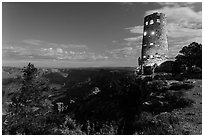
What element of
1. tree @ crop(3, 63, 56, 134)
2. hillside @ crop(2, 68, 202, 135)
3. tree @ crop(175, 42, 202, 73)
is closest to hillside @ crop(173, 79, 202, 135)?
hillside @ crop(2, 68, 202, 135)

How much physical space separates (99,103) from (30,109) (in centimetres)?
1358

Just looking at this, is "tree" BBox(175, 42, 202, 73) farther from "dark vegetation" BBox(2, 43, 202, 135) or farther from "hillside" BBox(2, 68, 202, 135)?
"hillside" BBox(2, 68, 202, 135)

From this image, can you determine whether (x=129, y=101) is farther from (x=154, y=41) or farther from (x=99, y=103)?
(x=154, y=41)

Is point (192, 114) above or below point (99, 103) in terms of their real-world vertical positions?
above

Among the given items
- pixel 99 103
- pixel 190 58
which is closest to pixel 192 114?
pixel 190 58

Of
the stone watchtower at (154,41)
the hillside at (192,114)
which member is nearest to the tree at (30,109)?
the hillside at (192,114)

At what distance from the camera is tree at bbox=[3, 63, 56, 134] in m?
16.9

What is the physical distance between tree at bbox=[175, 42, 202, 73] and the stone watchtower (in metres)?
4.20

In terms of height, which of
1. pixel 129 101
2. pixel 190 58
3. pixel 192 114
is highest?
pixel 190 58

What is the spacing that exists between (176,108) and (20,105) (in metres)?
15.2

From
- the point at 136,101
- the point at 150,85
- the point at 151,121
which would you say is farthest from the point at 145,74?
the point at 151,121

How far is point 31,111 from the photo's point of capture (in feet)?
64.1

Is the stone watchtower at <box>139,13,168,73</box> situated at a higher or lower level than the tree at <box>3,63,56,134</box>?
higher

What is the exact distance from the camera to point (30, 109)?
65.0ft
